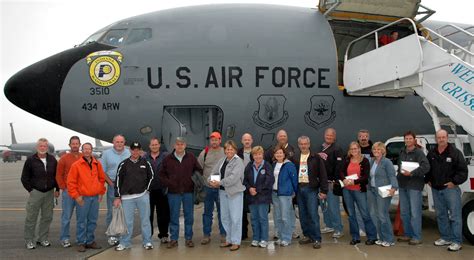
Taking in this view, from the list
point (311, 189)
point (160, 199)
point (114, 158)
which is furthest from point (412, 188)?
point (114, 158)

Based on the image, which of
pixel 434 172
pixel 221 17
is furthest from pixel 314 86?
pixel 434 172

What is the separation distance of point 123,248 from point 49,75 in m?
4.59

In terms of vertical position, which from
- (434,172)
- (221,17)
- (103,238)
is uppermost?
(221,17)

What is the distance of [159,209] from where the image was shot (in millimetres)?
7773

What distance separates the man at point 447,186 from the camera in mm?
6875

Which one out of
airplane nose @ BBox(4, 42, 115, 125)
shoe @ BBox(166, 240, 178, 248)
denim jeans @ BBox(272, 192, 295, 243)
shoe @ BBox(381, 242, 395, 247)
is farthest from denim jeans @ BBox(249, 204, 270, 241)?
airplane nose @ BBox(4, 42, 115, 125)

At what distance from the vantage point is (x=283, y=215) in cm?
710

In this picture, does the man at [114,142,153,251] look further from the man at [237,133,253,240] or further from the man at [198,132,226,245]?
the man at [237,133,253,240]

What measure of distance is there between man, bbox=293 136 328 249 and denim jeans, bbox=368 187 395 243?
90cm

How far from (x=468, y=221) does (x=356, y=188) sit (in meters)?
2.02

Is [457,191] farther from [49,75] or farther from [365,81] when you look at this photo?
[49,75]

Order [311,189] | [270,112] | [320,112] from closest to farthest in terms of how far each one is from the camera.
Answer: [311,189] < [270,112] < [320,112]

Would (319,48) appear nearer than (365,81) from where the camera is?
No

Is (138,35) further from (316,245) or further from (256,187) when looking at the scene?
(316,245)
